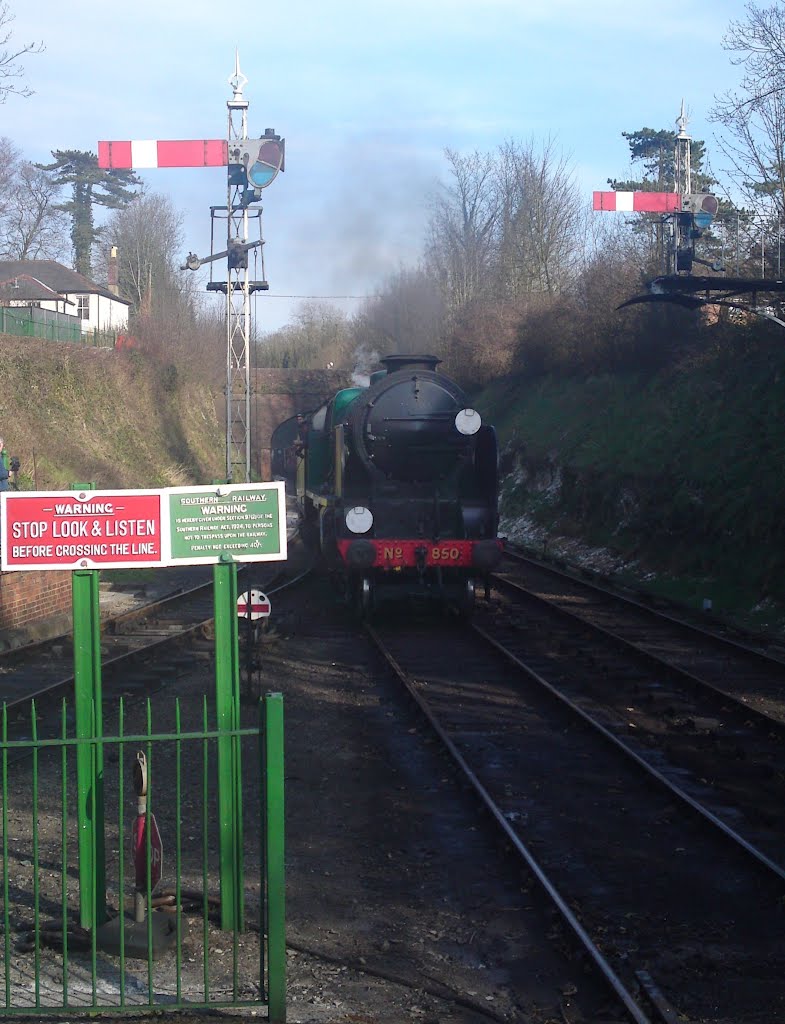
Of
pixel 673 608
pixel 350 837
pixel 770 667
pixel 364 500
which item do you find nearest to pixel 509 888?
pixel 350 837

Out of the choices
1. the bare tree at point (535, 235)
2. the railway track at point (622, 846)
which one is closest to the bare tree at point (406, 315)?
the bare tree at point (535, 235)

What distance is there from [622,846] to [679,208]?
1979 cm

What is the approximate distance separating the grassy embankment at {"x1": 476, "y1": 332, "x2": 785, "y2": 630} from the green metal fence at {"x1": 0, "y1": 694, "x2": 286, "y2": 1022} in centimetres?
1100

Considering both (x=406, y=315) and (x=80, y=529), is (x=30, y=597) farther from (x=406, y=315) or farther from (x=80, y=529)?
(x=406, y=315)

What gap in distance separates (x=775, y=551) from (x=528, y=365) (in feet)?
79.6

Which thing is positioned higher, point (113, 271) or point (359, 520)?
point (113, 271)

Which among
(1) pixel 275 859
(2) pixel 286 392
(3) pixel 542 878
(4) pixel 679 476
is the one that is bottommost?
(3) pixel 542 878

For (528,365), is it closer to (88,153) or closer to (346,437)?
(346,437)

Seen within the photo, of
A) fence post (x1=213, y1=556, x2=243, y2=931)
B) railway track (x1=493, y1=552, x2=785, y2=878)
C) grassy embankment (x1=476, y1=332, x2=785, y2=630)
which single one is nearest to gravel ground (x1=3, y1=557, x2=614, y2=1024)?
fence post (x1=213, y1=556, x2=243, y2=931)

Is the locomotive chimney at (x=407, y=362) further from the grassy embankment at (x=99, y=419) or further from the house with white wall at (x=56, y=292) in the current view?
the house with white wall at (x=56, y=292)

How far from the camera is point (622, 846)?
6598 millimetres

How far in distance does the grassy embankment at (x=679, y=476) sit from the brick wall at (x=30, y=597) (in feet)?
32.7

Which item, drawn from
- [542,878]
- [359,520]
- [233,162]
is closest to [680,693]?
[359,520]

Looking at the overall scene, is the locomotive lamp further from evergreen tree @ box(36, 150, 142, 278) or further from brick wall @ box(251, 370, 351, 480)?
evergreen tree @ box(36, 150, 142, 278)
